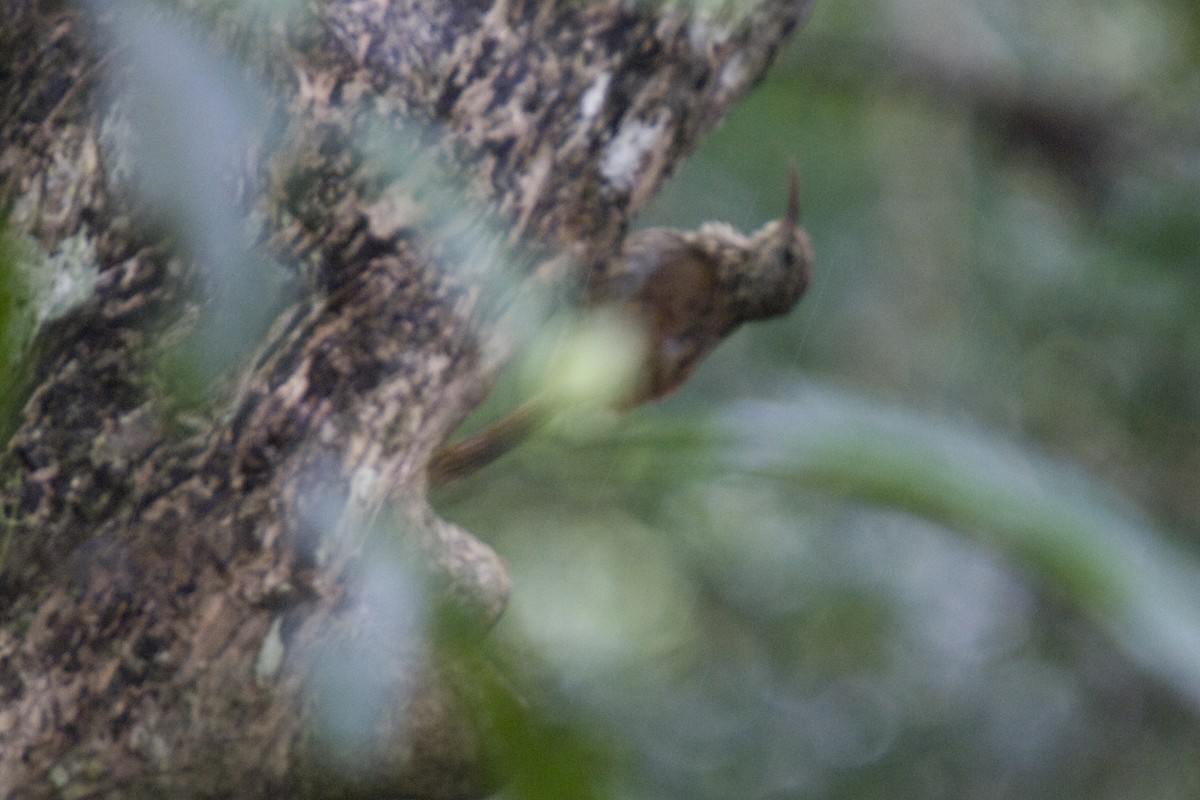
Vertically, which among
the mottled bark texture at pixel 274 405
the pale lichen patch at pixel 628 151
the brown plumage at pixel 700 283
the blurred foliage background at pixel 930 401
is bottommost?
the mottled bark texture at pixel 274 405

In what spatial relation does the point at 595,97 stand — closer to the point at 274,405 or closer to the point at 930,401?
the point at 274,405

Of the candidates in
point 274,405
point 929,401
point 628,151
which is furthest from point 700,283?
point 929,401

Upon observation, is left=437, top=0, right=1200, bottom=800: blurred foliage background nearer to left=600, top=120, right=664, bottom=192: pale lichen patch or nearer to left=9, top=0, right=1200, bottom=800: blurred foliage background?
left=9, top=0, right=1200, bottom=800: blurred foliage background

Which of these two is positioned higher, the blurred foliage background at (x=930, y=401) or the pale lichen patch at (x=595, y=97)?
the blurred foliage background at (x=930, y=401)

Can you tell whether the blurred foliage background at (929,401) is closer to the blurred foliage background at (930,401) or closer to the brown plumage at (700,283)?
the blurred foliage background at (930,401)

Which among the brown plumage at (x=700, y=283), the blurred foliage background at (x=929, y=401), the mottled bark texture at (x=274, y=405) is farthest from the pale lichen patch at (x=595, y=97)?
the blurred foliage background at (x=929, y=401)

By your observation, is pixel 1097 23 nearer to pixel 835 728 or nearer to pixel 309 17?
pixel 835 728
